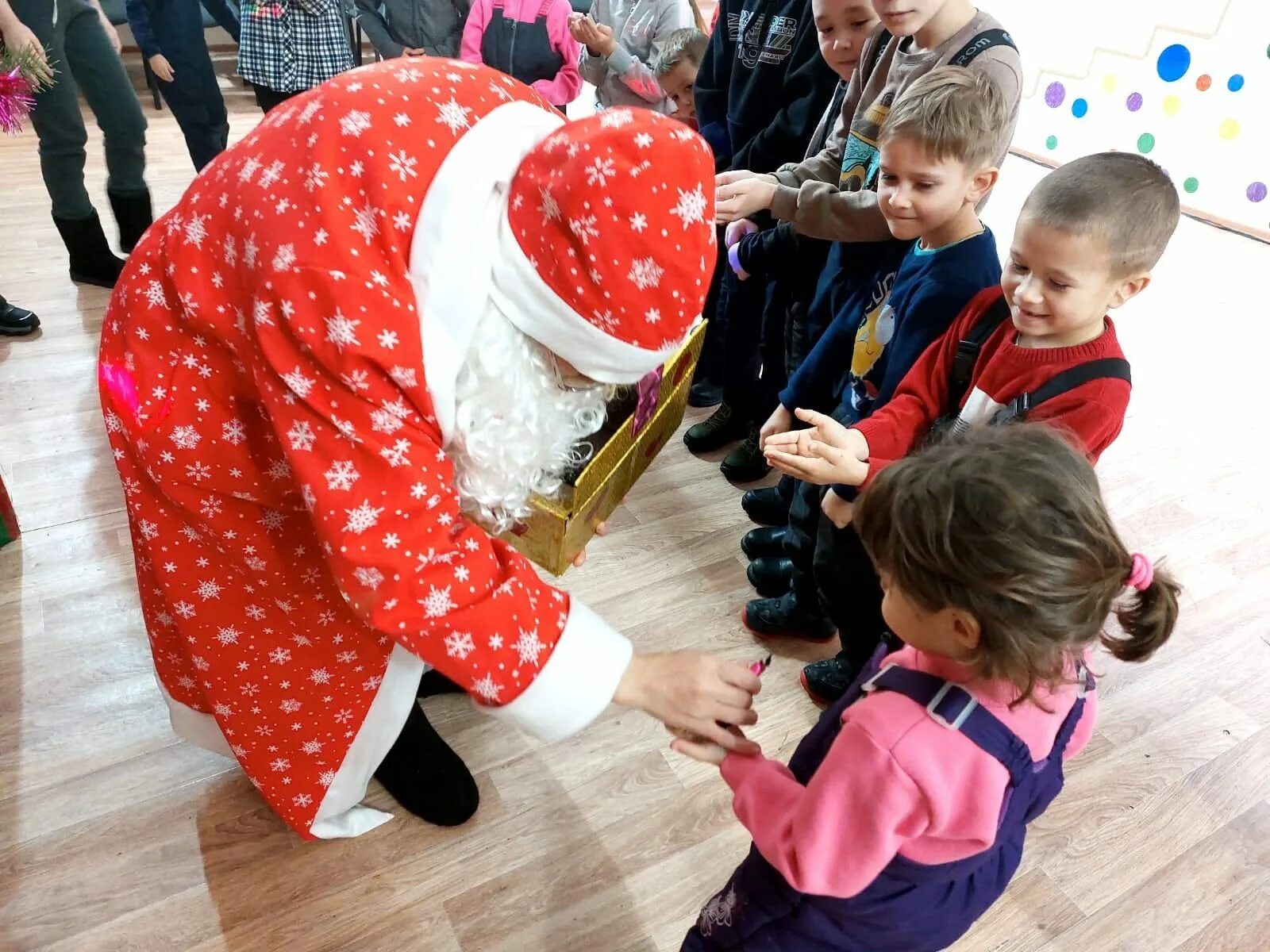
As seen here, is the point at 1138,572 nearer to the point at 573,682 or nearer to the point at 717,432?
the point at 573,682

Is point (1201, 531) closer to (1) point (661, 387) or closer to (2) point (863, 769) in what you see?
(1) point (661, 387)

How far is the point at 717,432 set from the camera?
214 centimetres

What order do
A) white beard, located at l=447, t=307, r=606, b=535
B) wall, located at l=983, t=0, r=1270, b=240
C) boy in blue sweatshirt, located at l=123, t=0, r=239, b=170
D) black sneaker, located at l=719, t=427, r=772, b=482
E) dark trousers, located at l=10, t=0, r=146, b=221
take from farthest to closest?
wall, located at l=983, t=0, r=1270, b=240 → boy in blue sweatshirt, located at l=123, t=0, r=239, b=170 → dark trousers, located at l=10, t=0, r=146, b=221 → black sneaker, located at l=719, t=427, r=772, b=482 → white beard, located at l=447, t=307, r=606, b=535

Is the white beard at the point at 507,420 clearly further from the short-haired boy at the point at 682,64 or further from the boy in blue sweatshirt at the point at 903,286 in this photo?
the short-haired boy at the point at 682,64

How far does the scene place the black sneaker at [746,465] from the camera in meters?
2.04

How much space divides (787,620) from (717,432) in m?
0.66

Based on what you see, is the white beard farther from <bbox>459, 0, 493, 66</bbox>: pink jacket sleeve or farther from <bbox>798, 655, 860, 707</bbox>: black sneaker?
<bbox>459, 0, 493, 66</bbox>: pink jacket sleeve

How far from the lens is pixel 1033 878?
50.8 inches

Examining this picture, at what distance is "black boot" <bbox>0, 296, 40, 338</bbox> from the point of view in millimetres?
2260

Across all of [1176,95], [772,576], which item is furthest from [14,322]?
[1176,95]

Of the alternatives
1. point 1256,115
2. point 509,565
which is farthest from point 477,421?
point 1256,115

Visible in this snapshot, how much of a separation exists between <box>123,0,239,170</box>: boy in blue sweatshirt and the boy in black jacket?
6.09 ft

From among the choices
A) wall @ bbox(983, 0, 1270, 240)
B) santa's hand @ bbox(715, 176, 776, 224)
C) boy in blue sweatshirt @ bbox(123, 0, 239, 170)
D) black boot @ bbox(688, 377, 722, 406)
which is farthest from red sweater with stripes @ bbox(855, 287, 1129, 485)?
wall @ bbox(983, 0, 1270, 240)

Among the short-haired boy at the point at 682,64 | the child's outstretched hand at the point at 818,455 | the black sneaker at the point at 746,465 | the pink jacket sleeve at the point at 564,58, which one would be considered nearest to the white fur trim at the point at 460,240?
the child's outstretched hand at the point at 818,455
